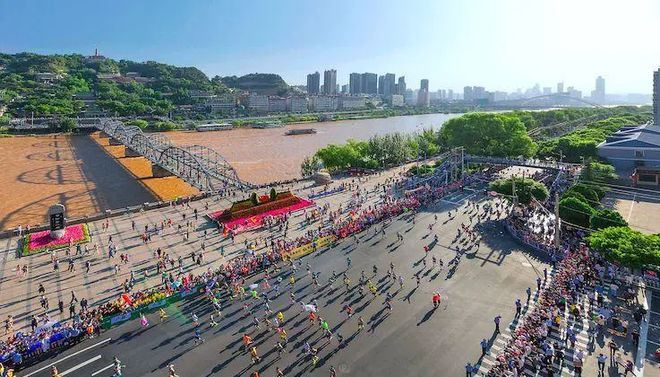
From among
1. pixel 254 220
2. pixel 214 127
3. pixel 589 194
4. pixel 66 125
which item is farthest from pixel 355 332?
pixel 66 125

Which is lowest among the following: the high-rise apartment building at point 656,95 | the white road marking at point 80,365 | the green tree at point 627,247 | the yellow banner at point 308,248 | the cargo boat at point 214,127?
the white road marking at point 80,365

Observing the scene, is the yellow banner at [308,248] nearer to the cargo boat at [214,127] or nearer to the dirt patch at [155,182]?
the dirt patch at [155,182]

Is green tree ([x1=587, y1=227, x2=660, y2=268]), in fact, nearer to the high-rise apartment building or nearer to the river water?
the river water

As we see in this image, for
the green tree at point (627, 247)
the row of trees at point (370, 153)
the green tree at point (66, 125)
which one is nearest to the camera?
the green tree at point (627, 247)

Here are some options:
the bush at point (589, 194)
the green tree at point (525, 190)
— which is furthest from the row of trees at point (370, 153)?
the bush at point (589, 194)

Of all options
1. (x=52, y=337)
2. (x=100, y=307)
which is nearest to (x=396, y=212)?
(x=100, y=307)

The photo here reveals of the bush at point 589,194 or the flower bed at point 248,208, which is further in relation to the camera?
the bush at point 589,194

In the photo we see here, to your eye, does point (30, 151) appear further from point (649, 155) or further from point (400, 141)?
point (649, 155)

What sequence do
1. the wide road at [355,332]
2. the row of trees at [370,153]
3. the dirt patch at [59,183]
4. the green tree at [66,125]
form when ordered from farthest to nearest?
the green tree at [66,125]
the row of trees at [370,153]
the dirt patch at [59,183]
the wide road at [355,332]
